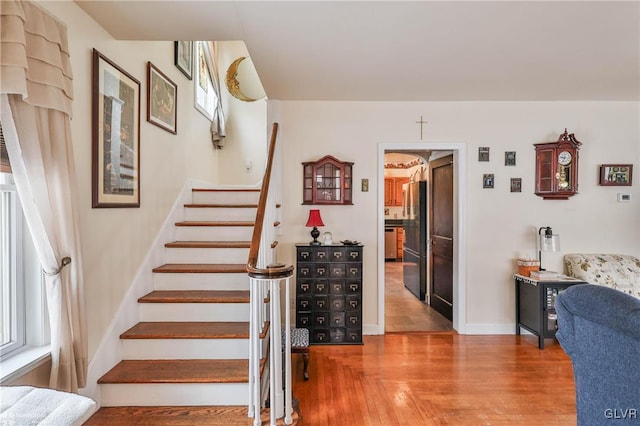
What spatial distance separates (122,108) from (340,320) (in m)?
2.65

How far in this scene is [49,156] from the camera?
156 cm

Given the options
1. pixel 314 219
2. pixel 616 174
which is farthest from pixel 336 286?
pixel 616 174

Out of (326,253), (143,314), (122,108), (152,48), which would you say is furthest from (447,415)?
(152,48)

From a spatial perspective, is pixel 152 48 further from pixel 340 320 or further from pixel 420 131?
pixel 340 320

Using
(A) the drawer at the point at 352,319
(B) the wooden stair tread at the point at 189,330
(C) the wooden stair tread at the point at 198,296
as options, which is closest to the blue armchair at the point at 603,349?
(B) the wooden stair tread at the point at 189,330

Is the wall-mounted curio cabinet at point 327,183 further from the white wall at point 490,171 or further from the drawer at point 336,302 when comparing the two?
the drawer at point 336,302

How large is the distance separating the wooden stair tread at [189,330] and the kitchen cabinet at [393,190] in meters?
7.20

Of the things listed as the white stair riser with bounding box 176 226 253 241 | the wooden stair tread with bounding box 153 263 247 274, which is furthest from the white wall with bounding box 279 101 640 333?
the wooden stair tread with bounding box 153 263 247 274

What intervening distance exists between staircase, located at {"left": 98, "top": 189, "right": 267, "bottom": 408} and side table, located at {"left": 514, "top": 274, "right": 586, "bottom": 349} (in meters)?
2.82

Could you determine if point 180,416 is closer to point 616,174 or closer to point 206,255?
point 206,255

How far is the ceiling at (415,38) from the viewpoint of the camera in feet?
6.33

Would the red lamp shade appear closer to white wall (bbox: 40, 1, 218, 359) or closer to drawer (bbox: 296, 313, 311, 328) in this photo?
drawer (bbox: 296, 313, 311, 328)

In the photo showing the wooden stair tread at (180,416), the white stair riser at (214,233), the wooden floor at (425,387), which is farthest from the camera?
the white stair riser at (214,233)

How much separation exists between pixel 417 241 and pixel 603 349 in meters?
3.90
